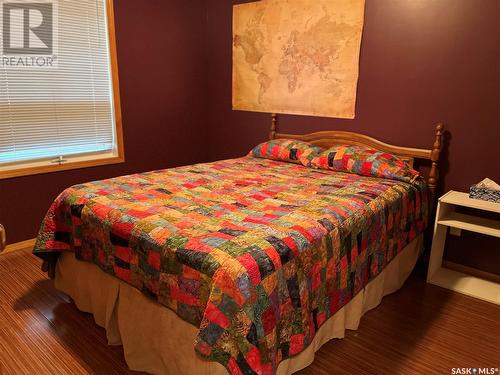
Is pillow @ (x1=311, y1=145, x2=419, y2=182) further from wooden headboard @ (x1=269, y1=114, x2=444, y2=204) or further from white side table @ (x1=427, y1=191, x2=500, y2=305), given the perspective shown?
white side table @ (x1=427, y1=191, x2=500, y2=305)

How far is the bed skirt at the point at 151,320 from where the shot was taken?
5.11 feet

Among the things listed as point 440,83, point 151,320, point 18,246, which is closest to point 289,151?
point 440,83

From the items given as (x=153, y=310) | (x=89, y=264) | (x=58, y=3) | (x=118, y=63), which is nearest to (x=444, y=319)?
(x=153, y=310)

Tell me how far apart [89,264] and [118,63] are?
2.12 m

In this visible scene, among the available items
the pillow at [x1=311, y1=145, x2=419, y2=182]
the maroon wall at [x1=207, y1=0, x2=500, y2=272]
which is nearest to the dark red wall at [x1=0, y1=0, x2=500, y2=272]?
the maroon wall at [x1=207, y1=0, x2=500, y2=272]

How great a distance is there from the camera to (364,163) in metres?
2.77

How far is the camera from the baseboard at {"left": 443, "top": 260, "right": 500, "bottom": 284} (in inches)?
106

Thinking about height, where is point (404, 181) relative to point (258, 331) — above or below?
above

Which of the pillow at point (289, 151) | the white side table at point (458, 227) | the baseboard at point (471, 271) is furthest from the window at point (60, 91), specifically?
the baseboard at point (471, 271)

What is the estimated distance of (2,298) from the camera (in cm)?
240

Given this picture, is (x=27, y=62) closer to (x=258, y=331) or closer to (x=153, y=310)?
(x=153, y=310)

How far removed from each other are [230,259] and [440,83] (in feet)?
7.25

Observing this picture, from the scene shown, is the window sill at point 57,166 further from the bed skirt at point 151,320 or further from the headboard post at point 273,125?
the headboard post at point 273,125

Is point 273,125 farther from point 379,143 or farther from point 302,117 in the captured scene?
point 379,143
